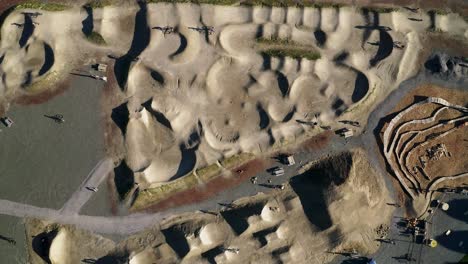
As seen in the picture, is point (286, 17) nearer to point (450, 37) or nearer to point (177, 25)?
point (177, 25)

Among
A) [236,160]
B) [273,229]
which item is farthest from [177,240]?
[236,160]

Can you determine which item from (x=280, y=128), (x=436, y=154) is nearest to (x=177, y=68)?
(x=280, y=128)

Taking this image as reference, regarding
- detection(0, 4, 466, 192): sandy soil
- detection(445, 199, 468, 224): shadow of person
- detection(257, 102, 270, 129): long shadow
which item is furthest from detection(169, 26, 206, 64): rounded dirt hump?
detection(445, 199, 468, 224): shadow of person

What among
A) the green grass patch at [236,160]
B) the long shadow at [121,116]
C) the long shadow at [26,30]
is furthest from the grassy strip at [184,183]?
the long shadow at [26,30]

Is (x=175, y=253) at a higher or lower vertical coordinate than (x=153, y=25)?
lower

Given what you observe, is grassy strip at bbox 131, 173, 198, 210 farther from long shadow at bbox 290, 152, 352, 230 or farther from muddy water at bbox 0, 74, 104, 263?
long shadow at bbox 290, 152, 352, 230

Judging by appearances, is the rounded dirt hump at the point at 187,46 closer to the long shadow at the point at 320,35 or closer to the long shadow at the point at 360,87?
the long shadow at the point at 320,35
